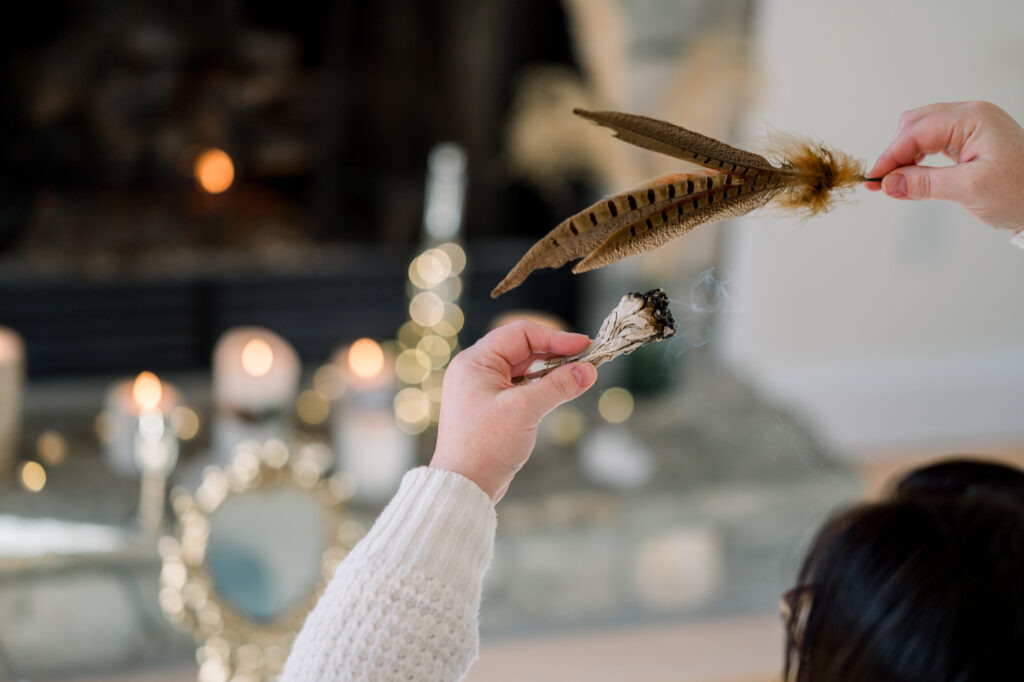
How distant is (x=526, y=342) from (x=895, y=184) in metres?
0.23

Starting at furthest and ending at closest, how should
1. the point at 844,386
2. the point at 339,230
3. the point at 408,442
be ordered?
1. the point at 844,386
2. the point at 339,230
3. the point at 408,442

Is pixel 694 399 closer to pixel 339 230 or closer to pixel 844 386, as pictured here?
pixel 844 386

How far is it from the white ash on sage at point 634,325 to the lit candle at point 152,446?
0.98 metres

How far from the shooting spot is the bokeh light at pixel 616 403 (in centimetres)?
170

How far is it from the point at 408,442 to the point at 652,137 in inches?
41.6

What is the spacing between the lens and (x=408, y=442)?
1421mm

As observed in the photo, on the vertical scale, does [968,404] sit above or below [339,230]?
below

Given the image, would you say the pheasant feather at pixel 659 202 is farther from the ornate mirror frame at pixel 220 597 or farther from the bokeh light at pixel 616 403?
the bokeh light at pixel 616 403

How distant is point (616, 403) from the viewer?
67.7 inches

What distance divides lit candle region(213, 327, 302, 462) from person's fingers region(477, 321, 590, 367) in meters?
0.87

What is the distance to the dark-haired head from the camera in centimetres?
45

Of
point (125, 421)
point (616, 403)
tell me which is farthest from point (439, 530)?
point (616, 403)

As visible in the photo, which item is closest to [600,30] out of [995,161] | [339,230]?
[339,230]

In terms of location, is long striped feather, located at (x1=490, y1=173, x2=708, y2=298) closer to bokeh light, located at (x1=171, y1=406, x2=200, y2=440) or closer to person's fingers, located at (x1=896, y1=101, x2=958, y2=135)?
person's fingers, located at (x1=896, y1=101, x2=958, y2=135)
